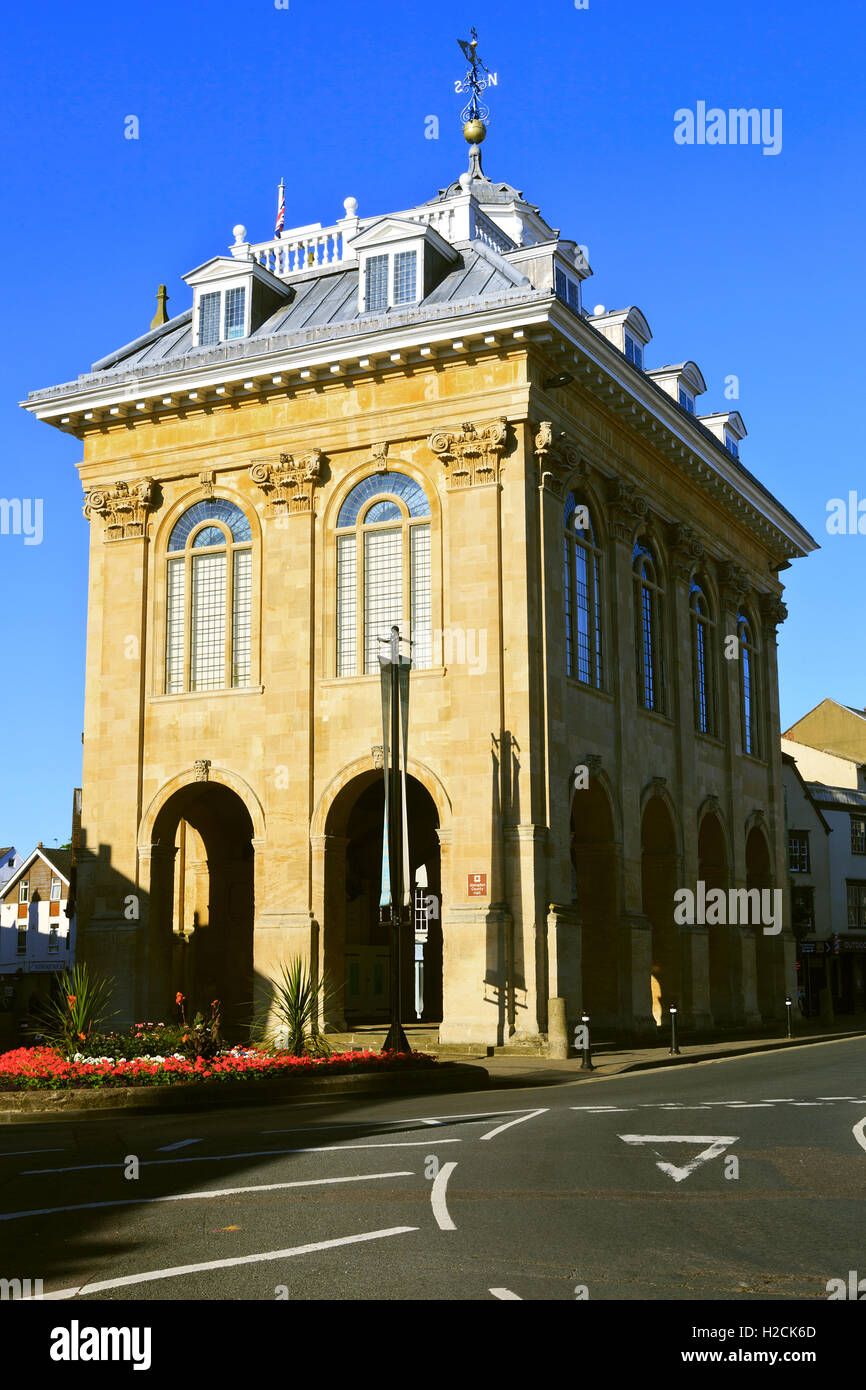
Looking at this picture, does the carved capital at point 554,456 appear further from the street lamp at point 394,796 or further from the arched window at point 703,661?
the arched window at point 703,661

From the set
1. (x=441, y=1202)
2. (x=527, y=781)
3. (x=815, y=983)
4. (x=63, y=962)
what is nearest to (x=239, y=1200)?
(x=441, y=1202)

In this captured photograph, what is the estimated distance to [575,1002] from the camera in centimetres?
3170

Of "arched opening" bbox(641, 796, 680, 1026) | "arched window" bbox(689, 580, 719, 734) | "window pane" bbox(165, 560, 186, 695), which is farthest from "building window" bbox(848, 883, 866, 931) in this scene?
"window pane" bbox(165, 560, 186, 695)

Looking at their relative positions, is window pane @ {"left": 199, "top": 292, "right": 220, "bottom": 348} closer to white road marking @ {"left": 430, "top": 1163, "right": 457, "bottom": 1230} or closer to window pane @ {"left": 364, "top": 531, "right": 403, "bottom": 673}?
window pane @ {"left": 364, "top": 531, "right": 403, "bottom": 673}

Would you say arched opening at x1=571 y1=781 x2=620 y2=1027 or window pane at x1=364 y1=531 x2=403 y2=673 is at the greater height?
window pane at x1=364 y1=531 x2=403 y2=673

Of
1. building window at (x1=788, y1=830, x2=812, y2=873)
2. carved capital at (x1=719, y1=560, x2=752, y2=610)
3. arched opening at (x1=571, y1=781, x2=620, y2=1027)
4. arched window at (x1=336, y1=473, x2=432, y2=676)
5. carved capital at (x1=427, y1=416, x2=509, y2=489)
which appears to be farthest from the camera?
building window at (x1=788, y1=830, x2=812, y2=873)

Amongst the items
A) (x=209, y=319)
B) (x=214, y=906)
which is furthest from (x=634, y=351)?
(x=214, y=906)

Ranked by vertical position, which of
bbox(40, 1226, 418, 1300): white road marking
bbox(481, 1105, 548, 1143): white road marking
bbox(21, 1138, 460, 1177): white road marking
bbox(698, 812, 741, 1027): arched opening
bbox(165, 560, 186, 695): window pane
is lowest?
bbox(481, 1105, 548, 1143): white road marking

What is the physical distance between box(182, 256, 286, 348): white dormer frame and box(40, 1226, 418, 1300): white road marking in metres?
31.6

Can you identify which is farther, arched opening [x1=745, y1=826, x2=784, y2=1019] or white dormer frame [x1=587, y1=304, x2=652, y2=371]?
arched opening [x1=745, y1=826, x2=784, y2=1019]

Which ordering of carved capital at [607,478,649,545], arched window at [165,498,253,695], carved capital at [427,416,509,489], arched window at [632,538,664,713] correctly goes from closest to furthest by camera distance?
carved capital at [427,416,509,489]
arched window at [165,498,253,695]
carved capital at [607,478,649,545]
arched window at [632,538,664,713]

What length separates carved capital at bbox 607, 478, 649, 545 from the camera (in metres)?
36.9

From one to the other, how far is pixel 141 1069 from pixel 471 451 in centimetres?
1672
